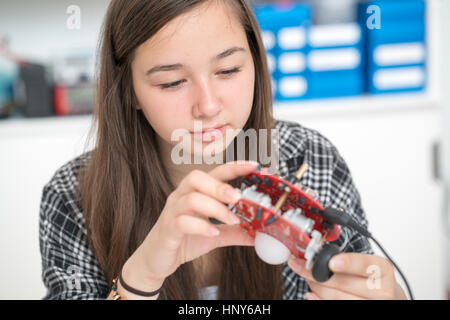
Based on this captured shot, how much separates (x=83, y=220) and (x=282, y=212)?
0.38 meters

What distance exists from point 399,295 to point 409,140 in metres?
0.87

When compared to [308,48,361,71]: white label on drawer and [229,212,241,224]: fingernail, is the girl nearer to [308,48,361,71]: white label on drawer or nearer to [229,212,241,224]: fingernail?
[229,212,241,224]: fingernail

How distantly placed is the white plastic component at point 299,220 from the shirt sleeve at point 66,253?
1.18ft

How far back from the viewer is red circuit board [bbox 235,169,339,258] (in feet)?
1.33

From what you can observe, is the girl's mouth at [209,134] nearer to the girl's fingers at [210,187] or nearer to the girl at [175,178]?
the girl at [175,178]

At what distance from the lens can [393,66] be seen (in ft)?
4.37

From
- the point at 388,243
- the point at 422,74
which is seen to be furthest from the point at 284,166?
the point at 422,74

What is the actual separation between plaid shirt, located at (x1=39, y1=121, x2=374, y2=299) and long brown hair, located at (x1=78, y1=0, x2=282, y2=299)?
3 centimetres

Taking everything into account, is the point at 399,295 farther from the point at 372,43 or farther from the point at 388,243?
the point at 372,43

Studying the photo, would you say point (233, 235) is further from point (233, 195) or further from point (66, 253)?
point (66, 253)

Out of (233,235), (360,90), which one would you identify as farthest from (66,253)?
(360,90)

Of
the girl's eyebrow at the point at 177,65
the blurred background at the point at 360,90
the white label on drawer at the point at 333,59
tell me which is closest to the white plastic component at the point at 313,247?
the girl's eyebrow at the point at 177,65

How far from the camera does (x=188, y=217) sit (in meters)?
0.44

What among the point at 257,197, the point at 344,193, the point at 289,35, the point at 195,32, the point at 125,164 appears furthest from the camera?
the point at 289,35
